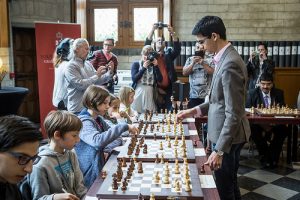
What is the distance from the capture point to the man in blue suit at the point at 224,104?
2127 millimetres

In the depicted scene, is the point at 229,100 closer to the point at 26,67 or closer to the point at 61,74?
the point at 61,74

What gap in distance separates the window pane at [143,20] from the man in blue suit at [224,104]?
4826 millimetres

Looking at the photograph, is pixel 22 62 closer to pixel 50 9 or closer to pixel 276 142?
pixel 50 9

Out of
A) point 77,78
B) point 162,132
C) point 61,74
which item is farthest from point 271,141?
point 61,74

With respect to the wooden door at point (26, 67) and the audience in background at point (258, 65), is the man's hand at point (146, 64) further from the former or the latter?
the wooden door at point (26, 67)

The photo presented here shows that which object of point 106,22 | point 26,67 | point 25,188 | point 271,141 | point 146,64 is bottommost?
point 271,141

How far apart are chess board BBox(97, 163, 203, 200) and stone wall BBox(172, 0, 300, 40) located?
5.22 meters

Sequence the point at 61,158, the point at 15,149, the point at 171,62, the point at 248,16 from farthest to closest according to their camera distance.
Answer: the point at 248,16, the point at 171,62, the point at 61,158, the point at 15,149

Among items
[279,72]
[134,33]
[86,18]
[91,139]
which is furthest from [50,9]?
[91,139]

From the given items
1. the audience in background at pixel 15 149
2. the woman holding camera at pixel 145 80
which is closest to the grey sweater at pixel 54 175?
the audience in background at pixel 15 149

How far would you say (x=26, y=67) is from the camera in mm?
6645

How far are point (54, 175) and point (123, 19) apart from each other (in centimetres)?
538

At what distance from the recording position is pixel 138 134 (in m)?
2.88

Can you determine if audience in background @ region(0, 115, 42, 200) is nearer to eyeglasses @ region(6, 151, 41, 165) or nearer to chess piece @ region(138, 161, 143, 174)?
eyeglasses @ region(6, 151, 41, 165)
